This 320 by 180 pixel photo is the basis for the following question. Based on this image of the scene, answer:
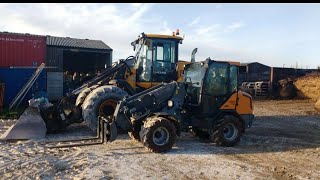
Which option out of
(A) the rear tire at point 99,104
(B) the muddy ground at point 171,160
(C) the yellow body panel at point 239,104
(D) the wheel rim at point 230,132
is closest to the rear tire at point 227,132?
(D) the wheel rim at point 230,132

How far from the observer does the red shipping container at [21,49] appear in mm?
19078

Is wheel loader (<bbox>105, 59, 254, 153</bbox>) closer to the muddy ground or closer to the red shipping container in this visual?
the muddy ground

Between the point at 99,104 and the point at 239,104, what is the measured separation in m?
3.75

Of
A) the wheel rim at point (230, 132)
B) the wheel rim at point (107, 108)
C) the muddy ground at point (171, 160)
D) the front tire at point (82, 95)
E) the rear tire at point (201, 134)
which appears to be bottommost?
the muddy ground at point (171, 160)

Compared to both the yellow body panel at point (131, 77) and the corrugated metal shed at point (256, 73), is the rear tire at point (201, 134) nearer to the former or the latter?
the yellow body panel at point (131, 77)

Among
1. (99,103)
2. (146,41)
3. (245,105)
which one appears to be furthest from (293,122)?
(99,103)

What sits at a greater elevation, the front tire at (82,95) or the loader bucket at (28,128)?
the front tire at (82,95)

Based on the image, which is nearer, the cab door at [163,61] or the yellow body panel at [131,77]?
the yellow body panel at [131,77]

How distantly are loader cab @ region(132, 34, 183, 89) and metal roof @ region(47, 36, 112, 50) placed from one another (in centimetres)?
1103

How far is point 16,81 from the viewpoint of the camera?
1700cm

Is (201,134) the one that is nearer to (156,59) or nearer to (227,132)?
(227,132)

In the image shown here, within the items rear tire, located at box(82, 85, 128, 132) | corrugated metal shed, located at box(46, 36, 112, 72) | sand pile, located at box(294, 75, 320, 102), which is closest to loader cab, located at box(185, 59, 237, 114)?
rear tire, located at box(82, 85, 128, 132)

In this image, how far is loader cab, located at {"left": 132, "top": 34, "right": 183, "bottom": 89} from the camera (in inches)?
493

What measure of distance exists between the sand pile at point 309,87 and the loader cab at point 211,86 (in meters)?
15.0
